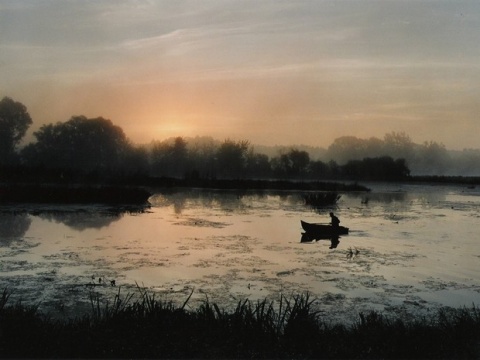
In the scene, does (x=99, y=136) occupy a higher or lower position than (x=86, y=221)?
higher

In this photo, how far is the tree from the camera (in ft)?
217

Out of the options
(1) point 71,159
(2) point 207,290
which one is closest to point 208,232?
(2) point 207,290

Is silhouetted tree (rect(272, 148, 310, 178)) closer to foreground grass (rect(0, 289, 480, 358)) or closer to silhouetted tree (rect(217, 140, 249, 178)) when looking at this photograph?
silhouetted tree (rect(217, 140, 249, 178))

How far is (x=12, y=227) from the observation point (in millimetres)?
22016

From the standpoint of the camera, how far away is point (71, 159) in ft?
248

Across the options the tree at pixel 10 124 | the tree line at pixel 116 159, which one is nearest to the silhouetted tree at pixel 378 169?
the tree line at pixel 116 159

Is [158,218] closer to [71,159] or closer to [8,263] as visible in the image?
[8,263]

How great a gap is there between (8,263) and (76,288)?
4.05 m

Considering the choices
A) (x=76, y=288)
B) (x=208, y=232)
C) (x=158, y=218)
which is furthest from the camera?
(x=158, y=218)

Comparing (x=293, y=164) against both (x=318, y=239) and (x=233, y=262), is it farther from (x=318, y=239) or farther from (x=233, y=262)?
(x=233, y=262)

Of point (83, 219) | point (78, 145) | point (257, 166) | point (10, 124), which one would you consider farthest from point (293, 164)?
point (83, 219)

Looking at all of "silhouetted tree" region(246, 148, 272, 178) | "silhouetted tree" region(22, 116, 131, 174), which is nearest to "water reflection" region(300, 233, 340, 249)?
"silhouetted tree" region(22, 116, 131, 174)

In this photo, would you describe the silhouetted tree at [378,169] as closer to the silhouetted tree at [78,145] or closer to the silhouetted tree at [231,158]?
the silhouetted tree at [231,158]

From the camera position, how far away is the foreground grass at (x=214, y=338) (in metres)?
→ 6.51
